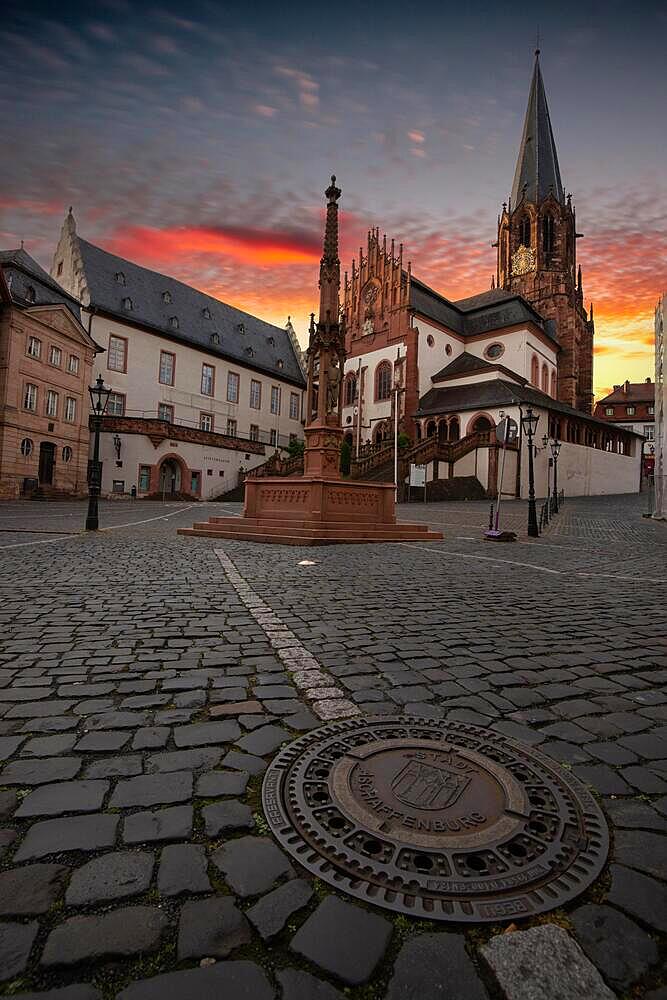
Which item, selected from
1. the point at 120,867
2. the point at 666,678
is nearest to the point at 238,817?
the point at 120,867

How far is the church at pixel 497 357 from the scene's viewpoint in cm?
4059

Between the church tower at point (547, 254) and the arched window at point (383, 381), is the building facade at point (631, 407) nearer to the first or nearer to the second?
the church tower at point (547, 254)

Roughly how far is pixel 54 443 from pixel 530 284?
52.1 m

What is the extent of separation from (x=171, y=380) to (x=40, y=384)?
13.0m

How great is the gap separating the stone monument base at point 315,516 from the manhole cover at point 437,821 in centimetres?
1024

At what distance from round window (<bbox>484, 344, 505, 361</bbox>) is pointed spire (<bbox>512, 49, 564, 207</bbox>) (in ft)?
68.4

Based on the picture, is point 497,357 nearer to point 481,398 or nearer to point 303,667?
point 481,398

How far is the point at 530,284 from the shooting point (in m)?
59.7

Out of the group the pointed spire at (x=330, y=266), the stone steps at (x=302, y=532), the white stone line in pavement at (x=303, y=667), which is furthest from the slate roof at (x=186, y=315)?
the white stone line in pavement at (x=303, y=667)

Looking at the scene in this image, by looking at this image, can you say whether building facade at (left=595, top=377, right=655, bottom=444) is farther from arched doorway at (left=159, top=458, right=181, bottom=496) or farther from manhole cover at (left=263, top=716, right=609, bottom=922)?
manhole cover at (left=263, top=716, right=609, bottom=922)

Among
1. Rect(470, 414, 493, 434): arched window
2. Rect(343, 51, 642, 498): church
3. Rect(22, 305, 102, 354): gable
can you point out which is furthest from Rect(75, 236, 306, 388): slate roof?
Rect(470, 414, 493, 434): arched window

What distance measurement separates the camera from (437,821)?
175 centimetres

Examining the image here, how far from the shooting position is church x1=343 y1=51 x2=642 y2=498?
133 ft

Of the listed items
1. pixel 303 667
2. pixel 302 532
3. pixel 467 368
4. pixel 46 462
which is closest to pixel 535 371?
pixel 467 368
